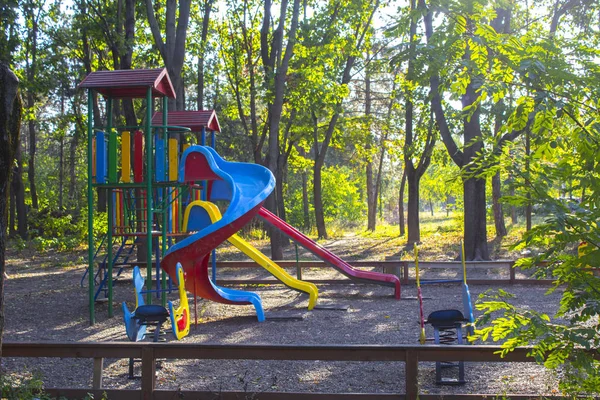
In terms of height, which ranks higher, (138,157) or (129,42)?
(129,42)

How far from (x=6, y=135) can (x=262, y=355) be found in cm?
259

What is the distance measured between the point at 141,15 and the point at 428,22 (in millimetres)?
10041

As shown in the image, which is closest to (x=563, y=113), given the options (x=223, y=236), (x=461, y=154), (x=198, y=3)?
(x=223, y=236)

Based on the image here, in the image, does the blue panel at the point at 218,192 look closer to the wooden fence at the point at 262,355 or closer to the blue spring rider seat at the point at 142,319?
the blue spring rider seat at the point at 142,319

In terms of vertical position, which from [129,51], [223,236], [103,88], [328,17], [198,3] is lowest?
[223,236]

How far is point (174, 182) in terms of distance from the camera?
11047 millimetres

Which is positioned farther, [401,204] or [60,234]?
[401,204]

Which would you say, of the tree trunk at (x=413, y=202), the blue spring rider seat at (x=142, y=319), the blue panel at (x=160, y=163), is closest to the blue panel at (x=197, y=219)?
the blue panel at (x=160, y=163)

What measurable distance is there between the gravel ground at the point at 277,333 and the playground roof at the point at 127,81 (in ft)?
13.1

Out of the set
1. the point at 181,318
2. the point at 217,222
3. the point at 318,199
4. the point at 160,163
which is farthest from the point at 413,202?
the point at 181,318

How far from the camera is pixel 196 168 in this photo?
11.5 m

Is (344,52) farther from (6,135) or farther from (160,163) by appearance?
(6,135)

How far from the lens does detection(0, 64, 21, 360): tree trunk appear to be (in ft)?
14.5

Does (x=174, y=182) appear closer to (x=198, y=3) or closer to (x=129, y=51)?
(x=129, y=51)
